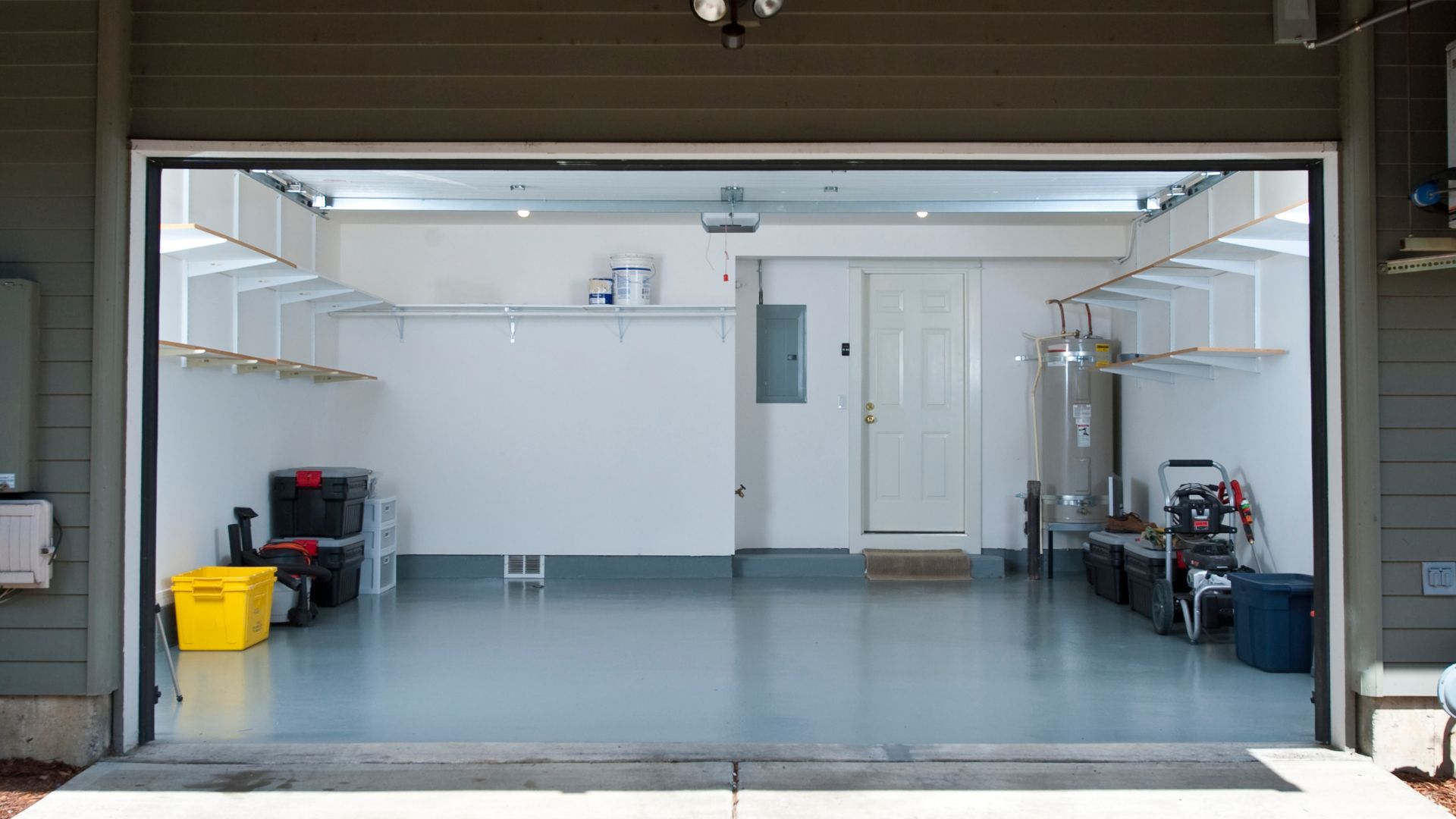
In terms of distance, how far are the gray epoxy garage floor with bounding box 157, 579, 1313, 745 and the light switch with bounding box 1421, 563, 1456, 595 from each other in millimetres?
767

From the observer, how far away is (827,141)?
3518 mm

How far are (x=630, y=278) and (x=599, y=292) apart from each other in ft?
0.81

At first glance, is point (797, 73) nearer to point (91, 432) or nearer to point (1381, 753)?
point (91, 432)

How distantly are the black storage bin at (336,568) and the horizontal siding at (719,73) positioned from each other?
3584 millimetres

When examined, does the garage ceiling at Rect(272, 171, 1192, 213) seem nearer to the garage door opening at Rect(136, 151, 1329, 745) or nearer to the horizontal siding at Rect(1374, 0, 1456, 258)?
the garage door opening at Rect(136, 151, 1329, 745)

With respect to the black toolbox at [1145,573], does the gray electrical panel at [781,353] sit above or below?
above

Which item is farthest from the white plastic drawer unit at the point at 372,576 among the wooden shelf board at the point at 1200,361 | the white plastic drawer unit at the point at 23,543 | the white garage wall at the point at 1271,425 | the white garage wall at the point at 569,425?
the white garage wall at the point at 1271,425

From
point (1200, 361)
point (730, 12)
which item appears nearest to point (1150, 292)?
point (1200, 361)

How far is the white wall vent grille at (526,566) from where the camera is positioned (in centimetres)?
790

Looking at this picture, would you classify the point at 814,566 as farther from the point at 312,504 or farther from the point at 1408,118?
the point at 1408,118

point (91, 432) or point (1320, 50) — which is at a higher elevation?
point (1320, 50)

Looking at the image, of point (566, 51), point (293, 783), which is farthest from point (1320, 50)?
point (293, 783)

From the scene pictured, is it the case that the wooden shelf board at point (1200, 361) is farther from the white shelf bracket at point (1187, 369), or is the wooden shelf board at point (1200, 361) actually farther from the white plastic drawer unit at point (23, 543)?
the white plastic drawer unit at point (23, 543)

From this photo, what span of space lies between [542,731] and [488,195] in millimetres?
3751
